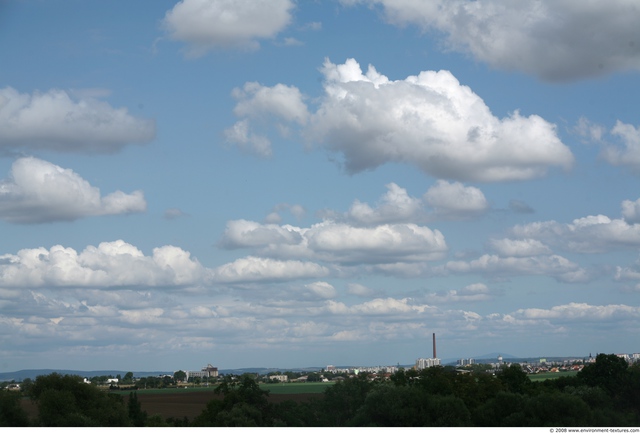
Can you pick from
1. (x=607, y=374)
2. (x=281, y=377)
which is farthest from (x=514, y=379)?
(x=281, y=377)

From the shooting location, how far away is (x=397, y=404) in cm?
5806

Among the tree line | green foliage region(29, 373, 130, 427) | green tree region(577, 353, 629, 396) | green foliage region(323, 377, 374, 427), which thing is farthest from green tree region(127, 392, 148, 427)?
green tree region(577, 353, 629, 396)

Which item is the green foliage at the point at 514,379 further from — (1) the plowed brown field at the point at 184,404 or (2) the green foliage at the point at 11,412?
(2) the green foliage at the point at 11,412

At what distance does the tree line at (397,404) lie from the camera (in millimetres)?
57281

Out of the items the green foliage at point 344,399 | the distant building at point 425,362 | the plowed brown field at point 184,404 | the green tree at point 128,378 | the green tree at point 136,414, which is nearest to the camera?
the green foliage at point 344,399

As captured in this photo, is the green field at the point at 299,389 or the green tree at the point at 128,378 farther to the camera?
the green tree at the point at 128,378

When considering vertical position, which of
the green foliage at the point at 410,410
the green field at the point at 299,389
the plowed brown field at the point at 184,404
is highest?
the green foliage at the point at 410,410

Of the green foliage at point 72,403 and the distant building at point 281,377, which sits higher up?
the green foliage at point 72,403

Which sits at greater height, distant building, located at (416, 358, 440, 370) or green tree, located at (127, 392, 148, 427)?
distant building, located at (416, 358, 440, 370)

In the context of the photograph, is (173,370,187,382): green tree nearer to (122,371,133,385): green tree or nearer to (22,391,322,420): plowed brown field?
(122,371,133,385): green tree

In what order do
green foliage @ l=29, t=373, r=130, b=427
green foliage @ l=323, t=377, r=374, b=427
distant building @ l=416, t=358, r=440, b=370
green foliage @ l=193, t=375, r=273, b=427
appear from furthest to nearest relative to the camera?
distant building @ l=416, t=358, r=440, b=370 < green foliage @ l=323, t=377, r=374, b=427 < green foliage @ l=193, t=375, r=273, b=427 < green foliage @ l=29, t=373, r=130, b=427

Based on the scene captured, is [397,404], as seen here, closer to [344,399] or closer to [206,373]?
[344,399]

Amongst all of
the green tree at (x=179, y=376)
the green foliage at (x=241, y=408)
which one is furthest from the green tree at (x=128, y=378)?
the green foliage at (x=241, y=408)

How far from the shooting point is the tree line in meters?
57.3
